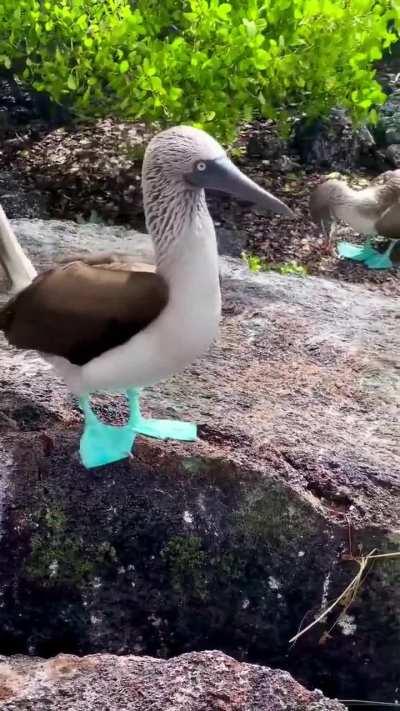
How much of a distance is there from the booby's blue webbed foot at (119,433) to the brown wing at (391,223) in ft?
8.14

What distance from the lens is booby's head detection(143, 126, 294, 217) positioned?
1.74 m

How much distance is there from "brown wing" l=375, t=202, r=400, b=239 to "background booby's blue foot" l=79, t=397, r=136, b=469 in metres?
2.64

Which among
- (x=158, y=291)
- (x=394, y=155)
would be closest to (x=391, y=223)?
(x=394, y=155)

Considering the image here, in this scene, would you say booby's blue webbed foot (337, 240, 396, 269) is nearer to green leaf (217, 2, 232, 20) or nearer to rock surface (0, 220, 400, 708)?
green leaf (217, 2, 232, 20)

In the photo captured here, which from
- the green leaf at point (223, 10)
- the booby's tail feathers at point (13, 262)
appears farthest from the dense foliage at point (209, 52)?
the booby's tail feathers at point (13, 262)

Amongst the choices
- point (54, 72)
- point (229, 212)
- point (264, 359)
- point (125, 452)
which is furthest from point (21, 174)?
point (125, 452)

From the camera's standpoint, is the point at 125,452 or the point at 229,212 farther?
the point at 229,212

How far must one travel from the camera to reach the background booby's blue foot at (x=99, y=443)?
2.05 meters

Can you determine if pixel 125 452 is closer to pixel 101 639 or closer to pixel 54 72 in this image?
pixel 101 639

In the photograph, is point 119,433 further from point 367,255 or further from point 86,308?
point 367,255

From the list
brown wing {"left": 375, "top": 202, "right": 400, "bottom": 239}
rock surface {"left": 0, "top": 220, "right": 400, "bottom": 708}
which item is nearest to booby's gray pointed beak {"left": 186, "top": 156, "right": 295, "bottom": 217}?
rock surface {"left": 0, "top": 220, "right": 400, "bottom": 708}

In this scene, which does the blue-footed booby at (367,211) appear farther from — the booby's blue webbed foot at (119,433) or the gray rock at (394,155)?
the booby's blue webbed foot at (119,433)

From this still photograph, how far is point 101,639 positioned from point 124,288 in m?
0.91

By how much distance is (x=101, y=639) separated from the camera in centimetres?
201
